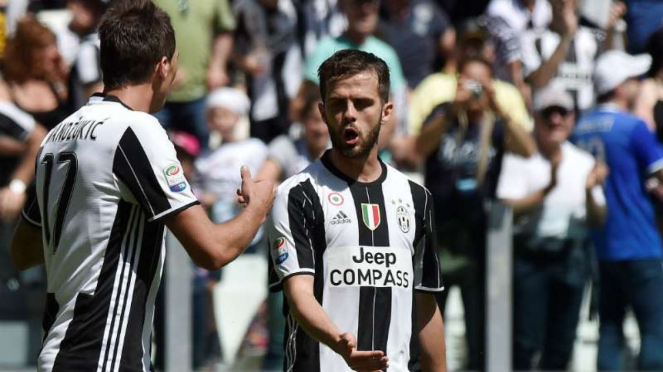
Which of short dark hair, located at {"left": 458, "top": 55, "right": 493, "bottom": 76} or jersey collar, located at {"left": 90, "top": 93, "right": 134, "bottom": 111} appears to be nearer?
jersey collar, located at {"left": 90, "top": 93, "right": 134, "bottom": 111}

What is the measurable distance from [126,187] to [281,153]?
4.40 metres

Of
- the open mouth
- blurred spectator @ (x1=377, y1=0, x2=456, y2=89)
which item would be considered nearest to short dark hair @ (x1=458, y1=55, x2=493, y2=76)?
blurred spectator @ (x1=377, y1=0, x2=456, y2=89)

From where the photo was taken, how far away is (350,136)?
4918mm

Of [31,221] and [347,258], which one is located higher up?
[31,221]

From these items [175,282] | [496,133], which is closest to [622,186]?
[496,133]

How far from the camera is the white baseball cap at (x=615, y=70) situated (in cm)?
906

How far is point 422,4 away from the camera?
34.3 feet

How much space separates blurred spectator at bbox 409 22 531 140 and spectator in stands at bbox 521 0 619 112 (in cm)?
47

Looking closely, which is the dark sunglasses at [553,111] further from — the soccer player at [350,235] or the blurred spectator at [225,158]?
the soccer player at [350,235]

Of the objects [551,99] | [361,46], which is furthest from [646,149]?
[361,46]

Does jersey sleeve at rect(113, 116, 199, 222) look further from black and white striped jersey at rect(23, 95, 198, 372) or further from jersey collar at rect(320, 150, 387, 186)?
jersey collar at rect(320, 150, 387, 186)

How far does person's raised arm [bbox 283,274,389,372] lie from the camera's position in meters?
4.36

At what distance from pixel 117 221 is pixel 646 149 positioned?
515cm

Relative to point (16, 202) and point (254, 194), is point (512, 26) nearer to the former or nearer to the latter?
point (16, 202)
